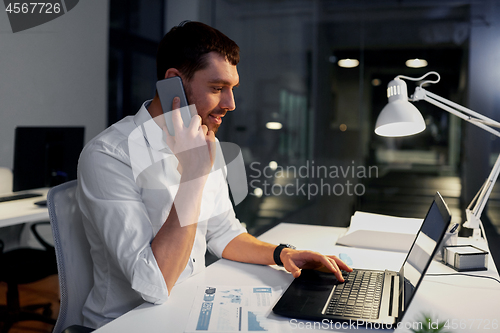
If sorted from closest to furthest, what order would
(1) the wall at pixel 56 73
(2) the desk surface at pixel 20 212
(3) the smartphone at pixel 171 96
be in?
(3) the smartphone at pixel 171 96 < (2) the desk surface at pixel 20 212 < (1) the wall at pixel 56 73

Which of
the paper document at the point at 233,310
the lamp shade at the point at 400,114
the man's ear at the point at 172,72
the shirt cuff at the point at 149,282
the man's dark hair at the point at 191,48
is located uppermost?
the man's dark hair at the point at 191,48

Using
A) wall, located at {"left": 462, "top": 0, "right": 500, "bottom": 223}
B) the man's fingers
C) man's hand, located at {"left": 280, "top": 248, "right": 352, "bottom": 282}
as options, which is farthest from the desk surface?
wall, located at {"left": 462, "top": 0, "right": 500, "bottom": 223}

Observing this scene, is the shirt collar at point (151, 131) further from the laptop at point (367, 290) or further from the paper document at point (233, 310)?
the laptop at point (367, 290)

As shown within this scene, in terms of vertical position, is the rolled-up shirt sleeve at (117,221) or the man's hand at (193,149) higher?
the man's hand at (193,149)

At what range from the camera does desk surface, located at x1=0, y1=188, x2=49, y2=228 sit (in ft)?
6.43

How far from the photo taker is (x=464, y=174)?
289 centimetres

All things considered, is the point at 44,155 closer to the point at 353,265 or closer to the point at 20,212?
the point at 20,212

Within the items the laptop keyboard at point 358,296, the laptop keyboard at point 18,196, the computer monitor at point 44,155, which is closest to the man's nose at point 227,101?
the laptop keyboard at point 358,296

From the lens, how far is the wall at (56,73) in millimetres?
3074

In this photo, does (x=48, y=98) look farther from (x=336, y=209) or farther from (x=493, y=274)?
(x=493, y=274)

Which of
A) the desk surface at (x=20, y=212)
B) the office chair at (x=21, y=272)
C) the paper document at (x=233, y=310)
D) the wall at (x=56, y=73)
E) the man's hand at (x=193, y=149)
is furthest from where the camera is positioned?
the wall at (x=56, y=73)

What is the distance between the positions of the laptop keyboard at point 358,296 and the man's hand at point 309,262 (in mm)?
41

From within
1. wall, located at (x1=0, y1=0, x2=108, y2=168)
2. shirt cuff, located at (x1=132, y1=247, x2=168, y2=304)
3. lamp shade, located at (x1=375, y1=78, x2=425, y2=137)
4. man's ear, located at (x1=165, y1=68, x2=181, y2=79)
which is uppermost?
wall, located at (x1=0, y1=0, x2=108, y2=168)

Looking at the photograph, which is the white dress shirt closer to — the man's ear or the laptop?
the man's ear
